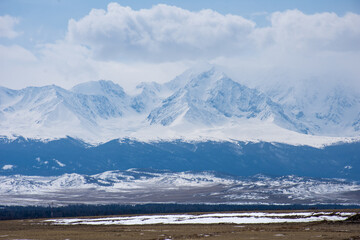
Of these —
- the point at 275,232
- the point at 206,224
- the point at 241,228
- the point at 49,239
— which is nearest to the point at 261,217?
the point at 206,224

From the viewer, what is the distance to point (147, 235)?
82.4 m

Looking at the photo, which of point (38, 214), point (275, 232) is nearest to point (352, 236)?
point (275, 232)

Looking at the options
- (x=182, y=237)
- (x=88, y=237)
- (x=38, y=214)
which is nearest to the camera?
(x=182, y=237)

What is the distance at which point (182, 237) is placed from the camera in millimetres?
76625

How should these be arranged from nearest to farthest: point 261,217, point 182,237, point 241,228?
point 182,237
point 241,228
point 261,217

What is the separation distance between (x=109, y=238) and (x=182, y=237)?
1066 centimetres

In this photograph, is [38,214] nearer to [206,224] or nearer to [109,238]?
[206,224]

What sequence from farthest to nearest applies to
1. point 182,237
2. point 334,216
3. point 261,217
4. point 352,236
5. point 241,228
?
point 261,217 < point 334,216 < point 241,228 < point 182,237 < point 352,236

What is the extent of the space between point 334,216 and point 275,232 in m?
21.6

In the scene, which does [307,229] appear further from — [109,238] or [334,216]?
[109,238]

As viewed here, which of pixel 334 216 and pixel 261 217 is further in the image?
pixel 261 217

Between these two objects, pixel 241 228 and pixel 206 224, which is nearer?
pixel 241 228

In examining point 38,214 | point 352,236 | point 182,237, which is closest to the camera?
point 352,236

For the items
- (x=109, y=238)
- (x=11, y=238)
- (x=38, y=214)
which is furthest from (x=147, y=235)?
(x=38, y=214)
